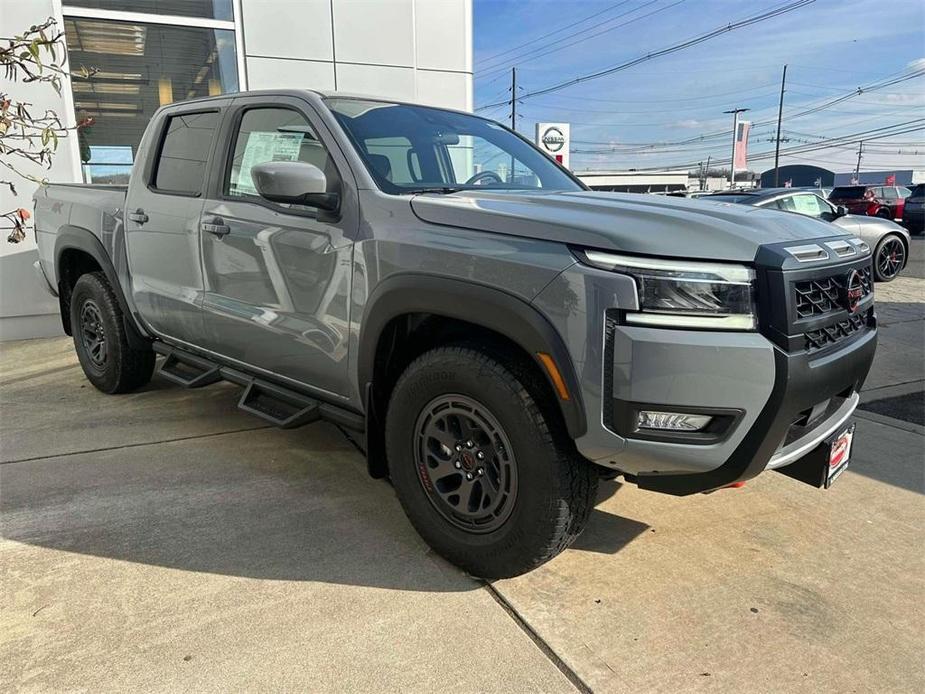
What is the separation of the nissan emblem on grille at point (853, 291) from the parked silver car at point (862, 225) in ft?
26.5

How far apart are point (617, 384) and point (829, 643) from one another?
121 centimetres

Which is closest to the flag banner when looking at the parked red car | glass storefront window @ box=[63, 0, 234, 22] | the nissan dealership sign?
the parked red car

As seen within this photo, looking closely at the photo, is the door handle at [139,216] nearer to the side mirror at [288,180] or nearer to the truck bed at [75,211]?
the truck bed at [75,211]

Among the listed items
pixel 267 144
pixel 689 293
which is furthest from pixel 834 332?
pixel 267 144

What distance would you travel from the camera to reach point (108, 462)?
386 cm

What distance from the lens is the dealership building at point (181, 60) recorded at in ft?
23.8

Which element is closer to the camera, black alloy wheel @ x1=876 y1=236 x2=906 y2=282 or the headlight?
the headlight

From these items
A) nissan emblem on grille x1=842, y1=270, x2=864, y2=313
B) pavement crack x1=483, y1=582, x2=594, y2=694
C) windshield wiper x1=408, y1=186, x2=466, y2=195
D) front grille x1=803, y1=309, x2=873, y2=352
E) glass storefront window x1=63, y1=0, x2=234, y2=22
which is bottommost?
pavement crack x1=483, y1=582, x2=594, y2=694

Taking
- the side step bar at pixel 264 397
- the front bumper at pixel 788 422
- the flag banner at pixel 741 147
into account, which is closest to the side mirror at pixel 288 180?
the side step bar at pixel 264 397

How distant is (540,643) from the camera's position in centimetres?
232

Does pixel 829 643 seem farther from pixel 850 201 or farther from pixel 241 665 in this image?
pixel 850 201

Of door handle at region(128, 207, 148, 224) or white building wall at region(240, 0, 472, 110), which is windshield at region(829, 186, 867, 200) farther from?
door handle at region(128, 207, 148, 224)

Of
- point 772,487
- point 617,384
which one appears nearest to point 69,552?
point 617,384

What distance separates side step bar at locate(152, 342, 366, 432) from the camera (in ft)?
10.5
